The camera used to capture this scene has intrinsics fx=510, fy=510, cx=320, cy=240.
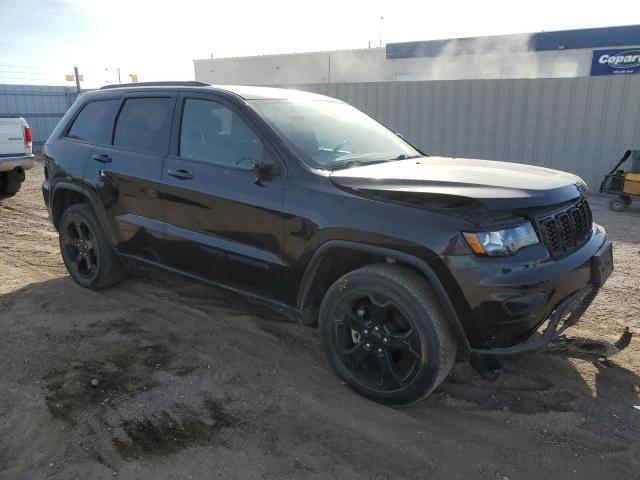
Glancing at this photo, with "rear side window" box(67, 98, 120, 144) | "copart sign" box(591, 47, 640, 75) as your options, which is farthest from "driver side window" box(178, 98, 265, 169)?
"copart sign" box(591, 47, 640, 75)

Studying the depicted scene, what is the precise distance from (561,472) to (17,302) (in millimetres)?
4380

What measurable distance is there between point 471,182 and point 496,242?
0.43 m

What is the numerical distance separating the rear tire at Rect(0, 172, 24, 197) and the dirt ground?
→ 5524 millimetres

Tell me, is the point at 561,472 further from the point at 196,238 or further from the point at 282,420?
the point at 196,238

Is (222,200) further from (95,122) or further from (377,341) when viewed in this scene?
(95,122)

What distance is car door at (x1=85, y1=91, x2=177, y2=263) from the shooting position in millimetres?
3938

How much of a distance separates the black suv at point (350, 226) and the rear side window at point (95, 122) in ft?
0.14

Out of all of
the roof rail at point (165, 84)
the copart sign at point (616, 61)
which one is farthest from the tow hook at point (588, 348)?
the copart sign at point (616, 61)

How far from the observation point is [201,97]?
375 centimetres

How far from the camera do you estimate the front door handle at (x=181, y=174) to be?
12.0 ft

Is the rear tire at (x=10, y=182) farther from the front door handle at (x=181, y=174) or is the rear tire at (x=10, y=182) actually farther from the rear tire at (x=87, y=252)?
the front door handle at (x=181, y=174)

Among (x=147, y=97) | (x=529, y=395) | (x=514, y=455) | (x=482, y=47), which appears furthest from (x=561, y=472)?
(x=482, y=47)

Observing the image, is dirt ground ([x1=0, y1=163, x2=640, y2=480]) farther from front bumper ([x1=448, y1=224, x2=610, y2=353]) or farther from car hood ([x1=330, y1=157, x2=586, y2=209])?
car hood ([x1=330, y1=157, x2=586, y2=209])

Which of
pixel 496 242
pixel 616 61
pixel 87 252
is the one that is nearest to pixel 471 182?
pixel 496 242
